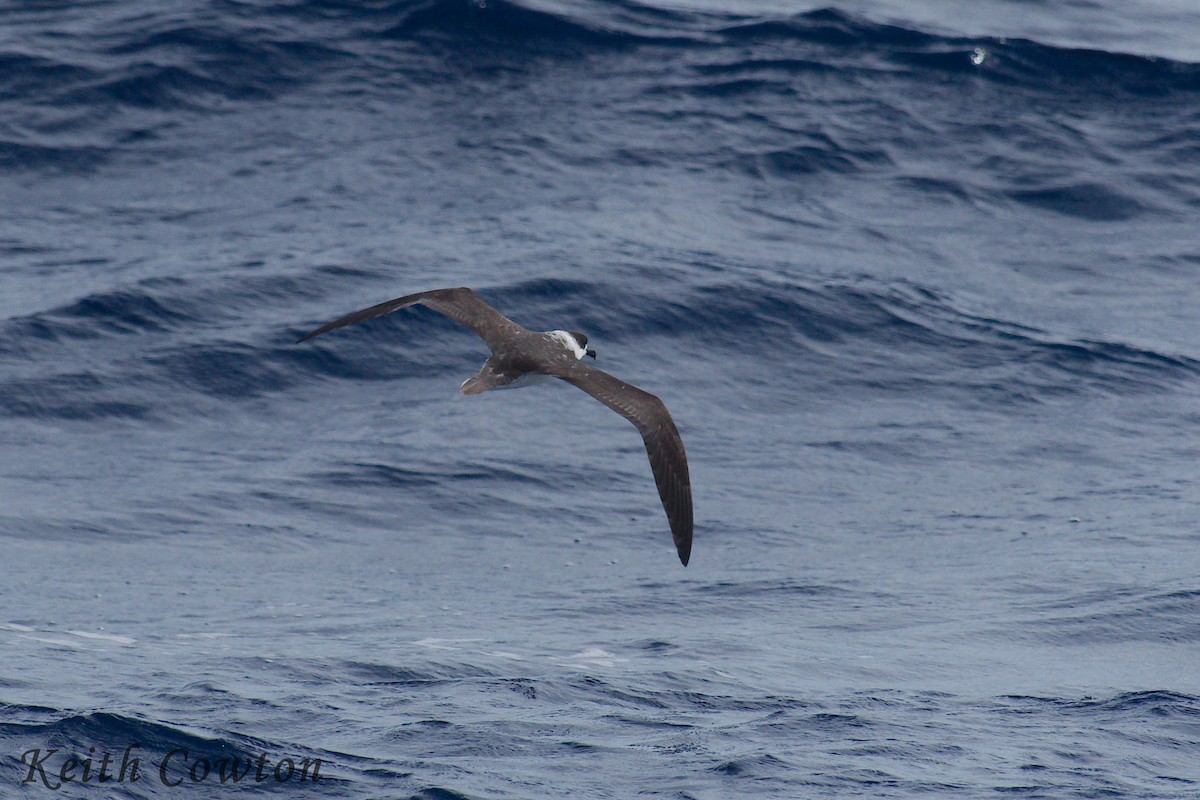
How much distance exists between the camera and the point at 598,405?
16875mm

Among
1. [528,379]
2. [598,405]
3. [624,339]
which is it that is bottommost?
[598,405]

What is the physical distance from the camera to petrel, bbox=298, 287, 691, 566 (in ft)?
31.2

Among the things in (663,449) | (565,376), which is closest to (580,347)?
(565,376)

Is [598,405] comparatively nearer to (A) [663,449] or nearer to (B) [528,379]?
(B) [528,379]

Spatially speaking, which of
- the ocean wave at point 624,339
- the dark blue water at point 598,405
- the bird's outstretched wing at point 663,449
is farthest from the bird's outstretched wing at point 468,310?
the ocean wave at point 624,339

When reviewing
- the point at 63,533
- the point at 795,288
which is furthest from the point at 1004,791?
the point at 795,288

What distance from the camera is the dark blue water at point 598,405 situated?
33.8 ft

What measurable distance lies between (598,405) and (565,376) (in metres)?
7.04

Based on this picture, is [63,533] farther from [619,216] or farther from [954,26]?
[954,26]

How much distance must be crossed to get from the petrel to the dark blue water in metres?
1.58

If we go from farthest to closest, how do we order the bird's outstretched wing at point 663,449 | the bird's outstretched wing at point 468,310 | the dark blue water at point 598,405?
the bird's outstretched wing at point 468,310 → the dark blue water at point 598,405 → the bird's outstretched wing at point 663,449

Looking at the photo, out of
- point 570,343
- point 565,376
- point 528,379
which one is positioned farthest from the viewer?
point 570,343

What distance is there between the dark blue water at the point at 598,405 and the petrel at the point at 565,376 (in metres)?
1.58

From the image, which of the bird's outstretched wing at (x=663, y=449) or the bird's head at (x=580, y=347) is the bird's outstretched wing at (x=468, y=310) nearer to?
the bird's head at (x=580, y=347)
